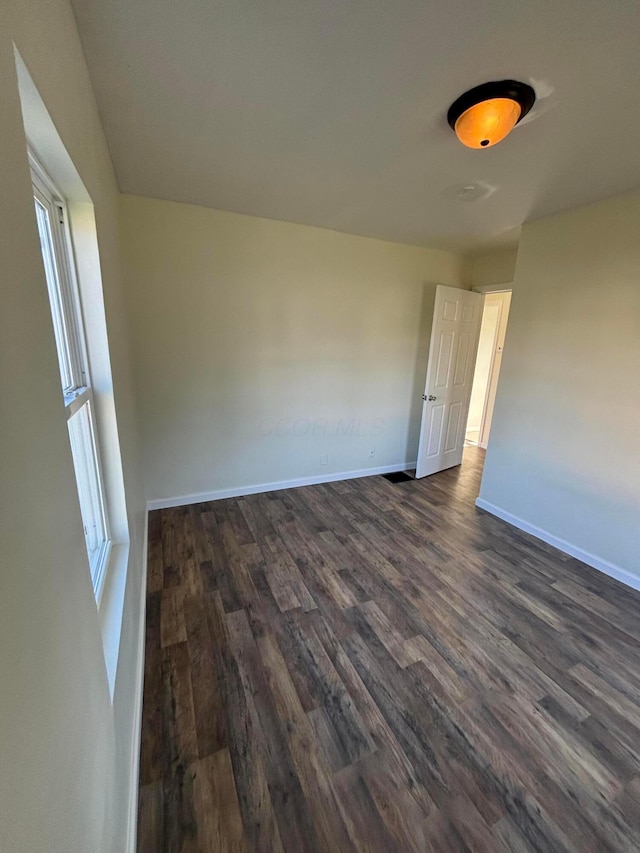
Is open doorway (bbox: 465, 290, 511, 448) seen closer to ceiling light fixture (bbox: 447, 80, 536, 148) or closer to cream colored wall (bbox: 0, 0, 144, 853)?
ceiling light fixture (bbox: 447, 80, 536, 148)

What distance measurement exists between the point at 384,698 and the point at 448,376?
3.22 meters

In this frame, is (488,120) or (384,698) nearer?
(488,120)

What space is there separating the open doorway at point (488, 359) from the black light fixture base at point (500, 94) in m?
3.96

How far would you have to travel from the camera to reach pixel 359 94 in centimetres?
139

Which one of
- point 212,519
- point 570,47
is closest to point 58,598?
point 570,47

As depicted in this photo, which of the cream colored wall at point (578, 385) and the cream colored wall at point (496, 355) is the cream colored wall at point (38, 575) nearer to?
the cream colored wall at point (578, 385)

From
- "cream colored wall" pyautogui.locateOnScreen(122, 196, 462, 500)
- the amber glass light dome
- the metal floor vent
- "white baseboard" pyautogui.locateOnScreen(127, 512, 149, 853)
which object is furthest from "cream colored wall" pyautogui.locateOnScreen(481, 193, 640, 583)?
"white baseboard" pyautogui.locateOnScreen(127, 512, 149, 853)

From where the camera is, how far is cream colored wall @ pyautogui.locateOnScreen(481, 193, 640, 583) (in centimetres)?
227

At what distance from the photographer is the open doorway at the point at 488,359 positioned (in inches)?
199

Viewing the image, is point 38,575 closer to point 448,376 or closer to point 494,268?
point 448,376

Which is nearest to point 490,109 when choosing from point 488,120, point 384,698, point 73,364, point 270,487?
point 488,120

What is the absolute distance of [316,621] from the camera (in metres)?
1.92

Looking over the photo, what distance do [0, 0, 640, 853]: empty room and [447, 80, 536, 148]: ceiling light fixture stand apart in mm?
11

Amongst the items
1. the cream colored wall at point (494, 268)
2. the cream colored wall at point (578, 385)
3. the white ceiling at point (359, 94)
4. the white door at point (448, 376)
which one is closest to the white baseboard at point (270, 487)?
the white door at point (448, 376)
